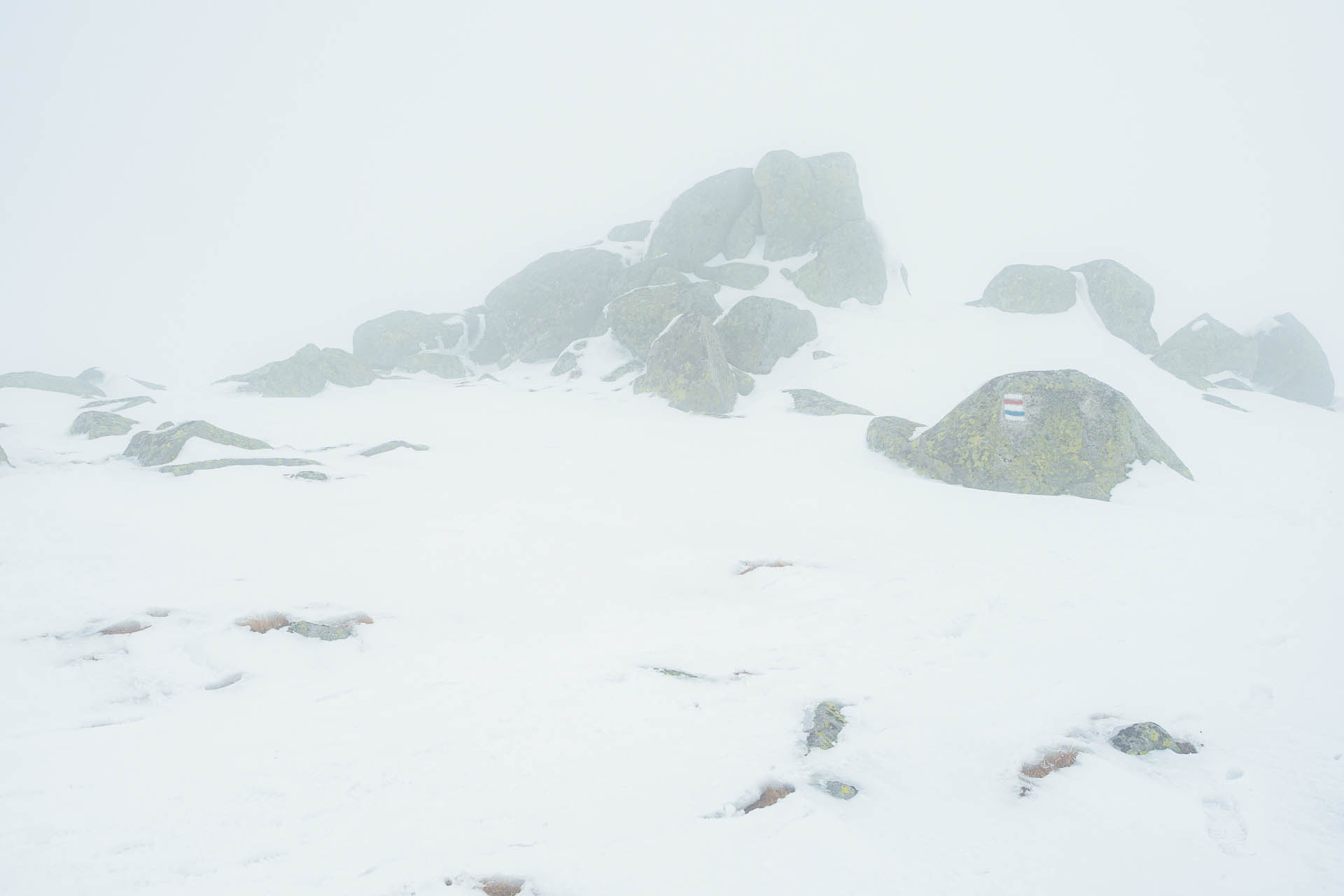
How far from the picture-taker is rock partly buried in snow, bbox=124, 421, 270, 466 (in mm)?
12117

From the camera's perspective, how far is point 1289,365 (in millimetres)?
31359

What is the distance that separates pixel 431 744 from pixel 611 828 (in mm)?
1731

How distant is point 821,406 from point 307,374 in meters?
23.0

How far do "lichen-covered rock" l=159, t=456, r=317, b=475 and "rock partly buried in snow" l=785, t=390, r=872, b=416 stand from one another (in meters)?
15.0

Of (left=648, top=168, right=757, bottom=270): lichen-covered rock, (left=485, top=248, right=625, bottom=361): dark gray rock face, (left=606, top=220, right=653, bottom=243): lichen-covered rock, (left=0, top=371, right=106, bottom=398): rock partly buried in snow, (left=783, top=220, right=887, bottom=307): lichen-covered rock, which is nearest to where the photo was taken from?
(left=0, top=371, right=106, bottom=398): rock partly buried in snow

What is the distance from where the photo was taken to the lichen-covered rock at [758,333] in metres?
26.2

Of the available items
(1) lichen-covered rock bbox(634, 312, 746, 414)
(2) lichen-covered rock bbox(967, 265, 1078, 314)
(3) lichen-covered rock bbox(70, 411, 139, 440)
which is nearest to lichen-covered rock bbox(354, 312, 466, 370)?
(1) lichen-covered rock bbox(634, 312, 746, 414)

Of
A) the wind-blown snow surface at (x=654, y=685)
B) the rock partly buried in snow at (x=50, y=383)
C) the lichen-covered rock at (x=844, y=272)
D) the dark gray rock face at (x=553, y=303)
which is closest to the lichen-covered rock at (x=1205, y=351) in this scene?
the lichen-covered rock at (x=844, y=272)

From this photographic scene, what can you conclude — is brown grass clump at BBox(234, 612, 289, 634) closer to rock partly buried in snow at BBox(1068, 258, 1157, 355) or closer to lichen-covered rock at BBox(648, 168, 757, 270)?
lichen-covered rock at BBox(648, 168, 757, 270)

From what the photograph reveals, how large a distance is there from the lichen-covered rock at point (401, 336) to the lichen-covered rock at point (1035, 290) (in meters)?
30.8

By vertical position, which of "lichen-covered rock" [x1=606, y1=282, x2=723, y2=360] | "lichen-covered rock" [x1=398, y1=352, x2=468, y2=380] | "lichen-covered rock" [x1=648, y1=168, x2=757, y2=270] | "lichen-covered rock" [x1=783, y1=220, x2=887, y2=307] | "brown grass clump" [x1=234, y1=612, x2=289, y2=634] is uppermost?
"lichen-covered rock" [x1=648, y1=168, x2=757, y2=270]

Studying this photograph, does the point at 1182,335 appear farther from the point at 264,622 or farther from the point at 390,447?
the point at 264,622

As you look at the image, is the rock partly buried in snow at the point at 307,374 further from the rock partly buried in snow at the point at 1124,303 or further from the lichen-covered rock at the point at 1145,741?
the rock partly buried in snow at the point at 1124,303

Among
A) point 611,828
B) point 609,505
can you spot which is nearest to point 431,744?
point 611,828
